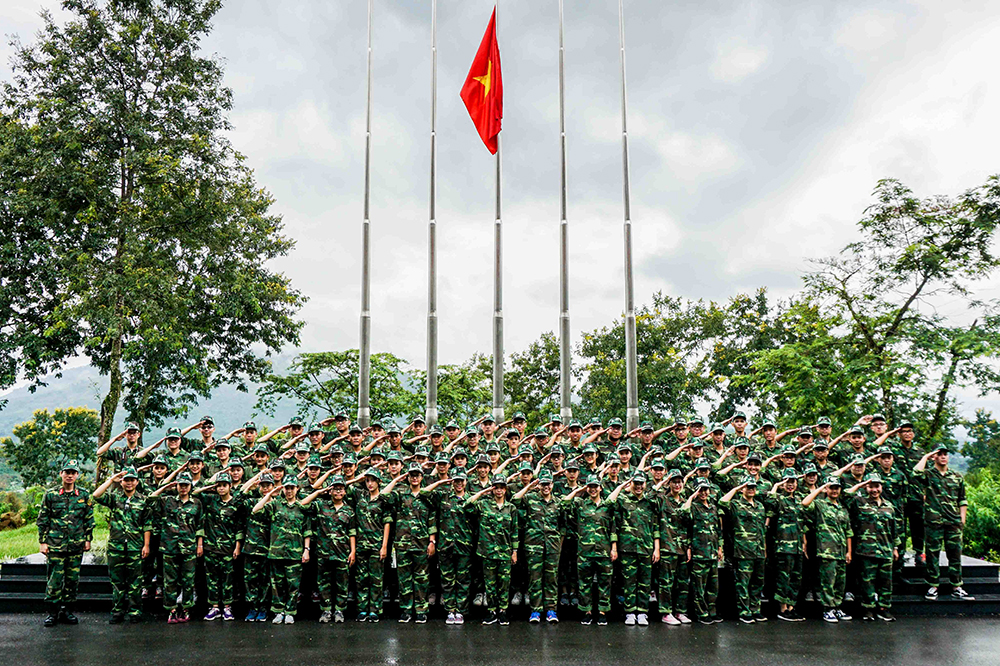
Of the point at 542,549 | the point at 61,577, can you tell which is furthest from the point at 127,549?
the point at 542,549

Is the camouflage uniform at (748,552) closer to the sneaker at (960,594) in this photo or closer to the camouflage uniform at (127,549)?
the sneaker at (960,594)

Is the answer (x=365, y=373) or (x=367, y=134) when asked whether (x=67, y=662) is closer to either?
(x=365, y=373)

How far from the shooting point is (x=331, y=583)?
311 inches

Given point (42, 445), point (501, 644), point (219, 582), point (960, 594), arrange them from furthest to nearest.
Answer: point (42, 445) < point (960, 594) < point (219, 582) < point (501, 644)

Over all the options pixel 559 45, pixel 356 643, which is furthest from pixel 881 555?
pixel 559 45

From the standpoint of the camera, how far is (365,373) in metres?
12.9

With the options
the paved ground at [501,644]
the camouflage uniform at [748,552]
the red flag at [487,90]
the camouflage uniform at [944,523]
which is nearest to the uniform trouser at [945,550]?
the camouflage uniform at [944,523]

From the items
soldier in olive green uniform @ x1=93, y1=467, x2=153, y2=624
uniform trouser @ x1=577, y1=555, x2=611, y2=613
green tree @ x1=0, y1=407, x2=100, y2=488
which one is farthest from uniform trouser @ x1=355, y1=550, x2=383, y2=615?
green tree @ x1=0, y1=407, x2=100, y2=488

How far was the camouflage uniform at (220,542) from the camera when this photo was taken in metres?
7.85

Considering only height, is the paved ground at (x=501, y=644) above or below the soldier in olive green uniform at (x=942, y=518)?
below

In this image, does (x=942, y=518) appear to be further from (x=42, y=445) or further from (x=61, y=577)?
(x=42, y=445)

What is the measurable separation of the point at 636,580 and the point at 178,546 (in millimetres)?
5136

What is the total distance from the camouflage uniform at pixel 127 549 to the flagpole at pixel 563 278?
278 inches

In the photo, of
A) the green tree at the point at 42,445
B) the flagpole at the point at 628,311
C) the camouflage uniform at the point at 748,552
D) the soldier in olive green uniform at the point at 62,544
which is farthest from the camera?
the green tree at the point at 42,445
